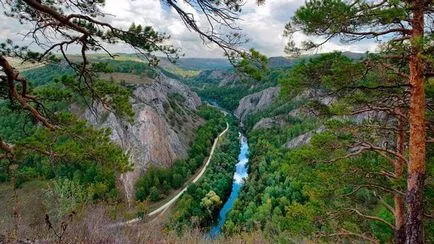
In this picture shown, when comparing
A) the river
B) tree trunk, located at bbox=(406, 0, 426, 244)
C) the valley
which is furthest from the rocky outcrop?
tree trunk, located at bbox=(406, 0, 426, 244)

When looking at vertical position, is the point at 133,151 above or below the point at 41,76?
below

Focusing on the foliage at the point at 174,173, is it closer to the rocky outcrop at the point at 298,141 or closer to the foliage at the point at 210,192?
the foliage at the point at 210,192

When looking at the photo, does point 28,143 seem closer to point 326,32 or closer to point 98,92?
point 98,92

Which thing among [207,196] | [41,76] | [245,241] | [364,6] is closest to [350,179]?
[245,241]

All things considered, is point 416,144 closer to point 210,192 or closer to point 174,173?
point 210,192

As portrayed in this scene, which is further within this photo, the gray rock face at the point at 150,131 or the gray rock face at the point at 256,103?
the gray rock face at the point at 256,103

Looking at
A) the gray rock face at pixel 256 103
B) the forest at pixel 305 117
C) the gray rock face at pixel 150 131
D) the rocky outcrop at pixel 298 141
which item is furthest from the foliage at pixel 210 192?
the gray rock face at pixel 256 103
